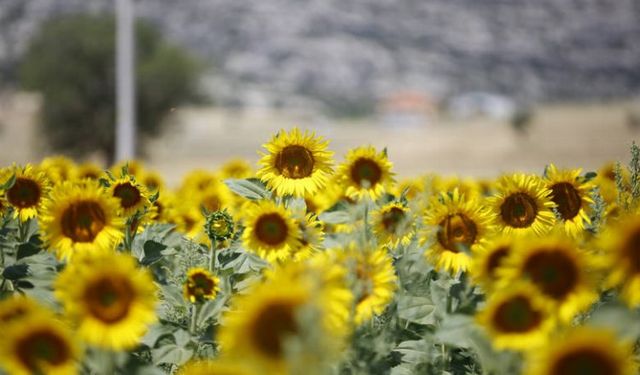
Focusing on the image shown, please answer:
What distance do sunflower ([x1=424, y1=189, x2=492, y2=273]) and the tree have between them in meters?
32.9

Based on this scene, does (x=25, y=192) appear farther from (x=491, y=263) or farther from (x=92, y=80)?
(x=92, y=80)

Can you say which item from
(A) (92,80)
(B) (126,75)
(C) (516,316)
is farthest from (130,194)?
(A) (92,80)

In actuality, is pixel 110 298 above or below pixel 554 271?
below

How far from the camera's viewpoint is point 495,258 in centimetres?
229

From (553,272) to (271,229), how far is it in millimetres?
1119

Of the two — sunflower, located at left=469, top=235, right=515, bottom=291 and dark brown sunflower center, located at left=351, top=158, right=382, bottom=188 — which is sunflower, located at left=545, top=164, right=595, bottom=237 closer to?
dark brown sunflower center, located at left=351, top=158, right=382, bottom=188

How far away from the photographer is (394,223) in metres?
3.24

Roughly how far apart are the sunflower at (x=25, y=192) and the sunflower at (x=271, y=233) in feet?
2.86

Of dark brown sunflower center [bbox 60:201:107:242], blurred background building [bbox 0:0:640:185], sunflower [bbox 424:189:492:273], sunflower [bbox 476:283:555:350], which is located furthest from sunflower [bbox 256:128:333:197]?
blurred background building [bbox 0:0:640:185]

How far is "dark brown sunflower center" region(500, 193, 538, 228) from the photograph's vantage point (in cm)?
309

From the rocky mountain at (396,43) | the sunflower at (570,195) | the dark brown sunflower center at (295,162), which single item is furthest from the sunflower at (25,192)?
the rocky mountain at (396,43)

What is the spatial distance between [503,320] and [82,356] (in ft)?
3.74

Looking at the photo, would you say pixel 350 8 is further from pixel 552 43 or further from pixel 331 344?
pixel 331 344

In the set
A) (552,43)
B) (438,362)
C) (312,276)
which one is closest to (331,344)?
(312,276)
